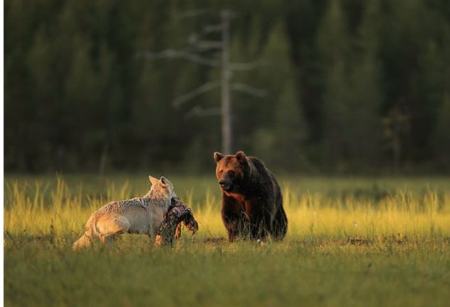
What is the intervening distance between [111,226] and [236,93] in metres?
26.8

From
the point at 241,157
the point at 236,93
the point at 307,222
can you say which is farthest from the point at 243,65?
the point at 241,157

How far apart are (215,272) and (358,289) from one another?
88cm

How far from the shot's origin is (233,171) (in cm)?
858

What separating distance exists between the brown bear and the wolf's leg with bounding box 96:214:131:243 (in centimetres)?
124

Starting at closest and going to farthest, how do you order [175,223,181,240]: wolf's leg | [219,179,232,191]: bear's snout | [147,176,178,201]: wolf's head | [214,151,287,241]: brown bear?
[147,176,178,201]: wolf's head, [175,223,181,240]: wolf's leg, [219,179,232,191]: bear's snout, [214,151,287,241]: brown bear

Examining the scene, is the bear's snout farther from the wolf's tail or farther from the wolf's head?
the wolf's tail

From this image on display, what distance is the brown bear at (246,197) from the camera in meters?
8.63

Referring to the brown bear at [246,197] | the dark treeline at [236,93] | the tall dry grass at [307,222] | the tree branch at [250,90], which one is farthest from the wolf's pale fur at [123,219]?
the tree branch at [250,90]

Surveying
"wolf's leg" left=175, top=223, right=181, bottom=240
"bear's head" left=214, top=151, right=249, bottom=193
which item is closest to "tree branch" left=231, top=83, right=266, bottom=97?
"bear's head" left=214, top=151, right=249, bottom=193

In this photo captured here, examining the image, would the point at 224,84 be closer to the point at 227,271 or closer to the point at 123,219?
the point at 123,219

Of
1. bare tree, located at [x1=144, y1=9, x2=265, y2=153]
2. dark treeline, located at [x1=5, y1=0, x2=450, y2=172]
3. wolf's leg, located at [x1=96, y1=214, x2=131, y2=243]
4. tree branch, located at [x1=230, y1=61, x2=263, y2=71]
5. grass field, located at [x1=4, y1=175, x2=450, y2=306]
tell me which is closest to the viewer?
grass field, located at [x1=4, y1=175, x2=450, y2=306]

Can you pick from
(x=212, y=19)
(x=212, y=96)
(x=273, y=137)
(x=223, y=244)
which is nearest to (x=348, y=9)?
(x=212, y=19)

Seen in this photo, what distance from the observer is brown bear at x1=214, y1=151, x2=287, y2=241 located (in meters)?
8.63

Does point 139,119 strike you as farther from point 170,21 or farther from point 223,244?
point 223,244
